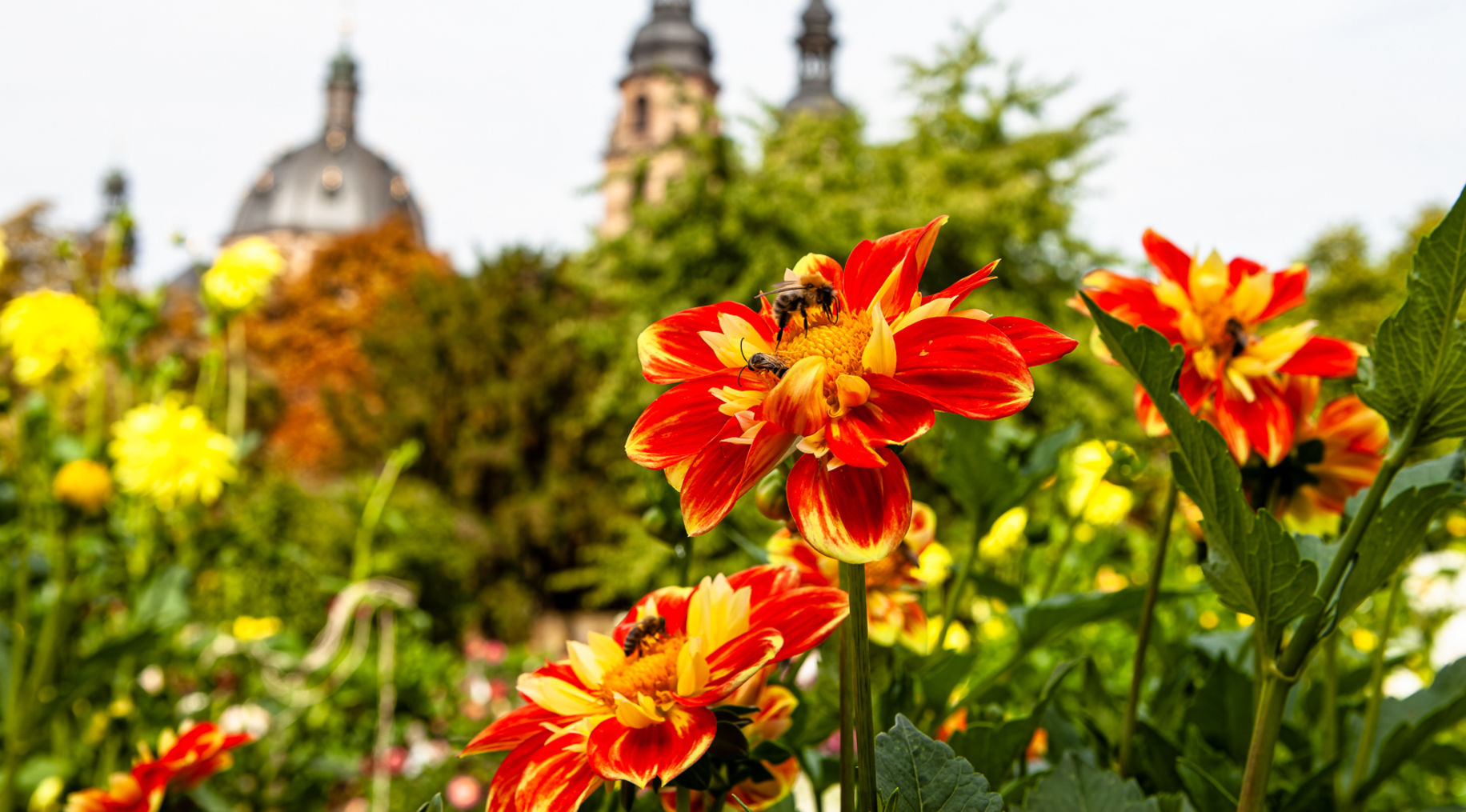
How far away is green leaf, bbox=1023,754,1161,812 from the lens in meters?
0.39

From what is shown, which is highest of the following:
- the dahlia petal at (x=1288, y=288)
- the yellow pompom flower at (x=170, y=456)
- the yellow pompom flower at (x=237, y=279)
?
the yellow pompom flower at (x=237, y=279)

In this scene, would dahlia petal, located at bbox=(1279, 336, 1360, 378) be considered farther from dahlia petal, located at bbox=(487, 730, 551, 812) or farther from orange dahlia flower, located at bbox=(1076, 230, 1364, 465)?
dahlia petal, located at bbox=(487, 730, 551, 812)

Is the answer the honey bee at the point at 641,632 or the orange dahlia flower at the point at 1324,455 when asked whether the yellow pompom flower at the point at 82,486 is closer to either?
the honey bee at the point at 641,632

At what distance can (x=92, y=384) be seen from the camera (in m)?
1.49

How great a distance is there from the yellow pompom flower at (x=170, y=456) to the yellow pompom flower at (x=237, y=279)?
0.70ft

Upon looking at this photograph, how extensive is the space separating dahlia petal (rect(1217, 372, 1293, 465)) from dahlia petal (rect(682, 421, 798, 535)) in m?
0.28

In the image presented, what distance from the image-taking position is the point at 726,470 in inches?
13.2

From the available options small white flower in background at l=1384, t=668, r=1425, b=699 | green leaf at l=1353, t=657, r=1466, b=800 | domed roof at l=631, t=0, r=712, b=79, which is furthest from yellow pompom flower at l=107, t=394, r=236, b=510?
domed roof at l=631, t=0, r=712, b=79

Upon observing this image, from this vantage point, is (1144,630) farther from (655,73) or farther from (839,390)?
(655,73)

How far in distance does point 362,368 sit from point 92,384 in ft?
48.7

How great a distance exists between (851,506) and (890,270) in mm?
109

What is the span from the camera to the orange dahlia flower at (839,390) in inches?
12.0

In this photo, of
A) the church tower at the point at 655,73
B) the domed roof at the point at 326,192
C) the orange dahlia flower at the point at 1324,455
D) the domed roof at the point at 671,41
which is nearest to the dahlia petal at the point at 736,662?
the orange dahlia flower at the point at 1324,455

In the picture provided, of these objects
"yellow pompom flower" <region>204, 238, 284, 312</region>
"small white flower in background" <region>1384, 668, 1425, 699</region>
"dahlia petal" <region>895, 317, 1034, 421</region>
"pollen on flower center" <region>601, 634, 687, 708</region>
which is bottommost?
"small white flower in background" <region>1384, 668, 1425, 699</region>
